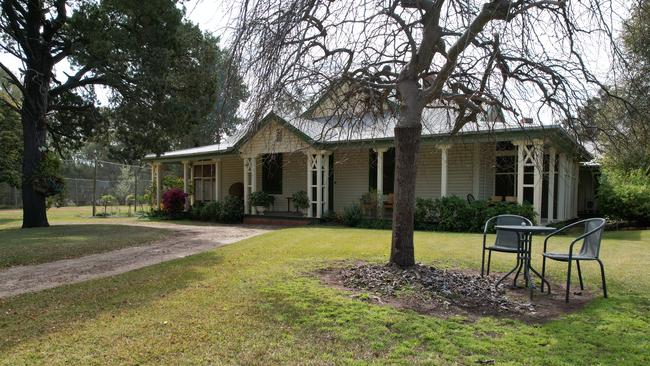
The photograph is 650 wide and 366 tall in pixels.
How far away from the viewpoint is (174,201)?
20.9 meters

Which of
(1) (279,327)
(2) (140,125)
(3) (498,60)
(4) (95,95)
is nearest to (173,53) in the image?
(2) (140,125)

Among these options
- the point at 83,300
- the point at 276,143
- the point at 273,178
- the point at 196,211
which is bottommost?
the point at 83,300

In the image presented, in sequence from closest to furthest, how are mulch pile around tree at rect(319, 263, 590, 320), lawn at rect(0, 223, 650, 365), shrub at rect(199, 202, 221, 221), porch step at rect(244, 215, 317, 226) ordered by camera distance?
lawn at rect(0, 223, 650, 365) → mulch pile around tree at rect(319, 263, 590, 320) → porch step at rect(244, 215, 317, 226) → shrub at rect(199, 202, 221, 221)

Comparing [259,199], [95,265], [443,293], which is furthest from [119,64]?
[443,293]

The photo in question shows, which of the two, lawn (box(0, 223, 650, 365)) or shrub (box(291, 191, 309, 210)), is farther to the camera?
shrub (box(291, 191, 309, 210))

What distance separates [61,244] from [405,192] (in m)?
8.67

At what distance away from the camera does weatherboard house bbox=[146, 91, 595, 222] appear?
1330 cm

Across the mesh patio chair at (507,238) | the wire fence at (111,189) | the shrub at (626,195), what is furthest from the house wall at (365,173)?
the wire fence at (111,189)

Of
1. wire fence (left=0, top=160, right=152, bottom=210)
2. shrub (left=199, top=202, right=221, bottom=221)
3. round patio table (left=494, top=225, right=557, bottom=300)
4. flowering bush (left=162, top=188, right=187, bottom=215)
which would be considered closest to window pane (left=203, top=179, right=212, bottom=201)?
flowering bush (left=162, top=188, right=187, bottom=215)

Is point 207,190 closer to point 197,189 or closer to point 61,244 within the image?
point 197,189

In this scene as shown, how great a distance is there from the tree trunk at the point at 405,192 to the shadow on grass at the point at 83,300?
3142mm

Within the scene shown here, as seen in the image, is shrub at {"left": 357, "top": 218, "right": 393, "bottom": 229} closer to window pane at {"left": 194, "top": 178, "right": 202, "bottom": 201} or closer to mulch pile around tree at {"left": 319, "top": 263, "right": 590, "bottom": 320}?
mulch pile around tree at {"left": 319, "top": 263, "right": 590, "bottom": 320}

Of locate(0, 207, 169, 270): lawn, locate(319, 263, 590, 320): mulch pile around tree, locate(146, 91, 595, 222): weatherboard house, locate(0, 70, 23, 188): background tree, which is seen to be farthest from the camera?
locate(0, 70, 23, 188): background tree

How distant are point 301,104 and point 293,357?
4.68 m
